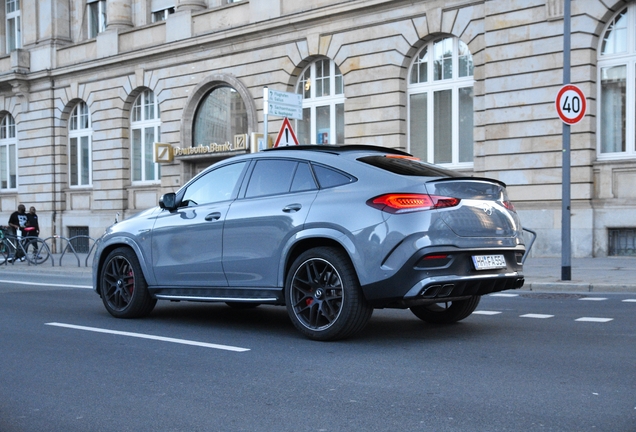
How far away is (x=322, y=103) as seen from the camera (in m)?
23.8

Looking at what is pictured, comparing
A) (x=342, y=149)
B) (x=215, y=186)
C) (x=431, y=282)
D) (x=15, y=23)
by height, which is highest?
(x=15, y=23)

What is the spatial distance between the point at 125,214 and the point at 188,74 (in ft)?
18.8

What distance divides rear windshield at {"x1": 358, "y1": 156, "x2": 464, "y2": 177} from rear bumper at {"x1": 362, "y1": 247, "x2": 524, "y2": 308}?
80 cm

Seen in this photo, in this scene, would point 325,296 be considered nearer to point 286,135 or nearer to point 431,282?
point 431,282

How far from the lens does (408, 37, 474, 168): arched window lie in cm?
2084

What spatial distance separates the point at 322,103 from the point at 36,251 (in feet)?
29.2

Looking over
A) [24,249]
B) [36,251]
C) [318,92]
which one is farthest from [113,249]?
[318,92]

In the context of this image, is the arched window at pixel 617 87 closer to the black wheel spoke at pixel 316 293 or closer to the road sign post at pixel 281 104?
the road sign post at pixel 281 104

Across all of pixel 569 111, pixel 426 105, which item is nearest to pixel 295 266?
pixel 569 111

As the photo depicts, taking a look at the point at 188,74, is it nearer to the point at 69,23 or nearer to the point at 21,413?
the point at 69,23

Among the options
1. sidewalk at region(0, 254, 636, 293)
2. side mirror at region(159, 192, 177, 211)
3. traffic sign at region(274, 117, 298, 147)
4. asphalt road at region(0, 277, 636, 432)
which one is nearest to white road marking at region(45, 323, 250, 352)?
asphalt road at region(0, 277, 636, 432)

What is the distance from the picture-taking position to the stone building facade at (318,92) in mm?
18234

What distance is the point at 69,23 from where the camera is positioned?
1289 inches

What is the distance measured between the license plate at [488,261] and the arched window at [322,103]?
1615 centimetres
